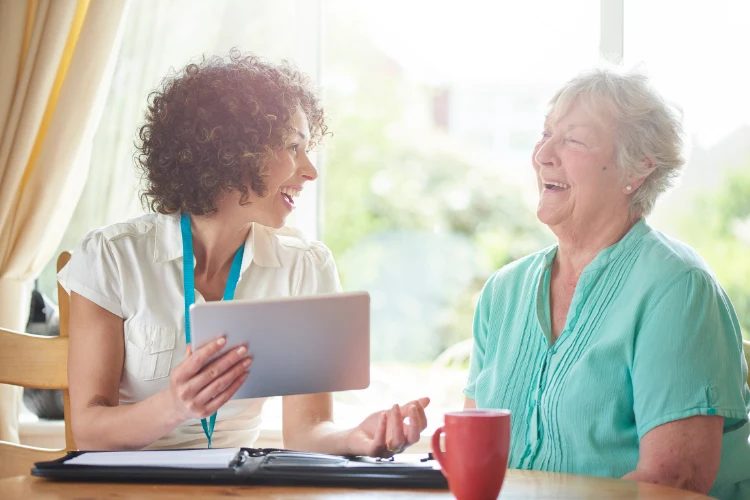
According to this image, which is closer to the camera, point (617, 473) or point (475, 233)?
point (617, 473)

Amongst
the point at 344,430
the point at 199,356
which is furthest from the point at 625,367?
the point at 199,356

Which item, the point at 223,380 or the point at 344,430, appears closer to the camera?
the point at 223,380

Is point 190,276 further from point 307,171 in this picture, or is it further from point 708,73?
point 708,73

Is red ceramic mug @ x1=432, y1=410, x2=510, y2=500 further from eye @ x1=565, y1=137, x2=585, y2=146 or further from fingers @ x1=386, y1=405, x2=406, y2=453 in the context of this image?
eye @ x1=565, y1=137, x2=585, y2=146

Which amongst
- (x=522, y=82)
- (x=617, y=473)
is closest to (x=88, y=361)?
(x=617, y=473)

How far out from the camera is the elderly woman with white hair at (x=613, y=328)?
1425mm

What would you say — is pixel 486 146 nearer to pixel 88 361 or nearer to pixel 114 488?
pixel 88 361

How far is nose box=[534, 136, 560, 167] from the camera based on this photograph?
1781 mm

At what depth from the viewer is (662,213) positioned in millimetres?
2990

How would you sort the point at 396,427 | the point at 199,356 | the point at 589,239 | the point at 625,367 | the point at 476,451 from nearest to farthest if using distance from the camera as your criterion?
the point at 476,451 < the point at 199,356 < the point at 396,427 < the point at 625,367 < the point at 589,239

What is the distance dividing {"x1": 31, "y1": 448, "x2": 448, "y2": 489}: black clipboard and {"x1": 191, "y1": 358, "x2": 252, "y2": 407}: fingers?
0.48 ft

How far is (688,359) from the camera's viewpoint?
4.70 feet

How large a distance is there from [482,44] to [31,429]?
2.25m

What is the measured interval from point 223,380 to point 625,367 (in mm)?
743
